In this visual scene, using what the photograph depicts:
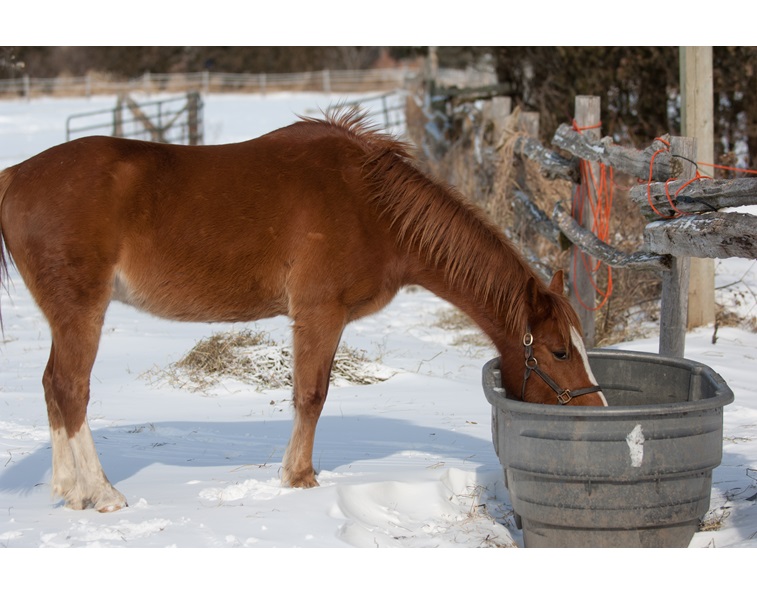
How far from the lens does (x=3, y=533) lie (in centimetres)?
360

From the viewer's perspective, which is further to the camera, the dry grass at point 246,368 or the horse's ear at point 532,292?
the dry grass at point 246,368

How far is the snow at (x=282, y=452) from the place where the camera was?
12.1 ft

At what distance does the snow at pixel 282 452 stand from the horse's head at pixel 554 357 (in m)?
0.62

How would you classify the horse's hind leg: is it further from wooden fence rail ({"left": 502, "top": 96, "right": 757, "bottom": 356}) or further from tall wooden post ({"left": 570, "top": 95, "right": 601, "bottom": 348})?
tall wooden post ({"left": 570, "top": 95, "right": 601, "bottom": 348})

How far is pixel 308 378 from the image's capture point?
4.37 metres

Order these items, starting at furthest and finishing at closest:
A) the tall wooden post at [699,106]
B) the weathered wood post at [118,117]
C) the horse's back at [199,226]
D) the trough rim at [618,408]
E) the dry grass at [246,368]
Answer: the weathered wood post at [118,117]
the tall wooden post at [699,106]
the dry grass at [246,368]
the horse's back at [199,226]
the trough rim at [618,408]

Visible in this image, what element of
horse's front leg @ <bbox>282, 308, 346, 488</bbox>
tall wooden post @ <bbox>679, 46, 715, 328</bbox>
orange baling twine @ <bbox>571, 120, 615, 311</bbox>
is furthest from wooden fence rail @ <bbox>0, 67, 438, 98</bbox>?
horse's front leg @ <bbox>282, 308, 346, 488</bbox>

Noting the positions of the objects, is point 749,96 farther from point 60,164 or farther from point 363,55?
point 363,55

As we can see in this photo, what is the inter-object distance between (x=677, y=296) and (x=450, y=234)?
66.8 inches

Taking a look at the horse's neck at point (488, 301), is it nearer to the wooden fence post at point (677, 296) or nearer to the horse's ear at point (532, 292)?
the horse's ear at point (532, 292)

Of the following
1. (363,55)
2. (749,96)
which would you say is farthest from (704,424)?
(363,55)

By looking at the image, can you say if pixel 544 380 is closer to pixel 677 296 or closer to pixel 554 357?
pixel 554 357

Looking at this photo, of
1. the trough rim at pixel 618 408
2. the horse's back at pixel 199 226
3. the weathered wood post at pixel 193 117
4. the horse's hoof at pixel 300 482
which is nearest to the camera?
the trough rim at pixel 618 408

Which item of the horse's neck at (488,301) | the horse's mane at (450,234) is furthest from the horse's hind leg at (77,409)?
the horse's neck at (488,301)
